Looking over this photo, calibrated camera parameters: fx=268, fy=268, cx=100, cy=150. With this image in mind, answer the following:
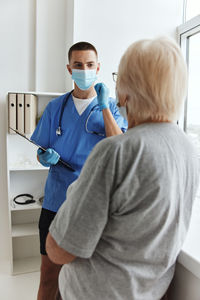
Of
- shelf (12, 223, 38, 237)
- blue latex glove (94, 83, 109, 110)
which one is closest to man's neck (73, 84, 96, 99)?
blue latex glove (94, 83, 109, 110)

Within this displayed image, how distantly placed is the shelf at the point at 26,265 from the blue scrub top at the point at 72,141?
105cm

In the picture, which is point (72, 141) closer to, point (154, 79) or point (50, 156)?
point (50, 156)

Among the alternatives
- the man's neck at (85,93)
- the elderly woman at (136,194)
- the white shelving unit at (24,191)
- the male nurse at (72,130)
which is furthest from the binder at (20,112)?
the elderly woman at (136,194)

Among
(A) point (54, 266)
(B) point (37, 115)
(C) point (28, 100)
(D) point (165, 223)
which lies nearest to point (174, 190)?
(D) point (165, 223)

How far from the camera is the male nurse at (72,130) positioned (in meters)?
1.48

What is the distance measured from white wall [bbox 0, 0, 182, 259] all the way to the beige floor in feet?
0.78

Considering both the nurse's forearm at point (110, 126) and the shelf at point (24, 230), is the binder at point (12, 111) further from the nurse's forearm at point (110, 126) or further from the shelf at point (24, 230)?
the nurse's forearm at point (110, 126)

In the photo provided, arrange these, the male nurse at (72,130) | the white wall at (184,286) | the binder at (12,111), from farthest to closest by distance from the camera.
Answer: the binder at (12,111), the male nurse at (72,130), the white wall at (184,286)

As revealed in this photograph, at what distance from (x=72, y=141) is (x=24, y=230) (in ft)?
3.98

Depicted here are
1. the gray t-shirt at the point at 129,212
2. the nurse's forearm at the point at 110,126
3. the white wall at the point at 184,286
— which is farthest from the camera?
the nurse's forearm at the point at 110,126

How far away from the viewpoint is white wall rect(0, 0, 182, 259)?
2.28m

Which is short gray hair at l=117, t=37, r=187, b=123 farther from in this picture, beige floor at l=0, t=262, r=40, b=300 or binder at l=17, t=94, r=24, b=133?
beige floor at l=0, t=262, r=40, b=300

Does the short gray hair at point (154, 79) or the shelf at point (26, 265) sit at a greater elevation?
the short gray hair at point (154, 79)

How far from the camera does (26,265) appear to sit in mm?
2357
